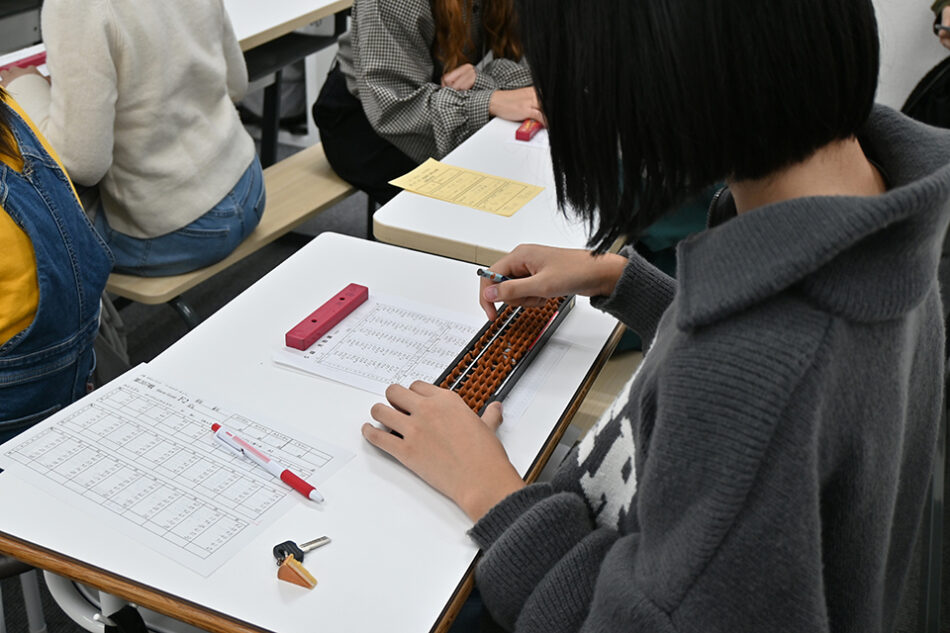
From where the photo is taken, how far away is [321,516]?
0.91 m

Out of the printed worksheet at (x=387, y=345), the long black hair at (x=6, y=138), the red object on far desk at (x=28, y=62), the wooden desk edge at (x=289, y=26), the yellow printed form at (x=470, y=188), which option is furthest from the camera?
the wooden desk edge at (x=289, y=26)

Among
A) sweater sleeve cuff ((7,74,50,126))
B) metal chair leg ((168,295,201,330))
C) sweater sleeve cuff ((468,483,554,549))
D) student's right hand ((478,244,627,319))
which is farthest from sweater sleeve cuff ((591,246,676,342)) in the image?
sweater sleeve cuff ((7,74,50,126))

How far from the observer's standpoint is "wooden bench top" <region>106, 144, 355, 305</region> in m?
1.95

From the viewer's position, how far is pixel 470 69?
2252 mm

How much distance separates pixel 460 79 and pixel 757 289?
1.75 meters

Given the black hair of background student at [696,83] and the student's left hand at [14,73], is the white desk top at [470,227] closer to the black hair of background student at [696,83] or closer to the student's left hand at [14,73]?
the black hair of background student at [696,83]

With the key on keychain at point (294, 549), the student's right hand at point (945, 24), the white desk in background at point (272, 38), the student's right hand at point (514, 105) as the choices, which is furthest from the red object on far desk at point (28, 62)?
the student's right hand at point (945, 24)

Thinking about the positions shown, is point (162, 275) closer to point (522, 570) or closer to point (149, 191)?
point (149, 191)

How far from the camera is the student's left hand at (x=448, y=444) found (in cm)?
91

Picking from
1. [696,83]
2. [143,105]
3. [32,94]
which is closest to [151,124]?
[143,105]

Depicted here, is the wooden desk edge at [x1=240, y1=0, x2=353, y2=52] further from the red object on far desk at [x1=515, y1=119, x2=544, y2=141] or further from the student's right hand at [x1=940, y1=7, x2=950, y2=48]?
the student's right hand at [x1=940, y1=7, x2=950, y2=48]

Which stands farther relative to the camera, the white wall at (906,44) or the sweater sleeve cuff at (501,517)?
the white wall at (906,44)

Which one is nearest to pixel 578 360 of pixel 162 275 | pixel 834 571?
pixel 834 571

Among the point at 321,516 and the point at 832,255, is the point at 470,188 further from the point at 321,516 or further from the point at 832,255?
the point at 832,255
